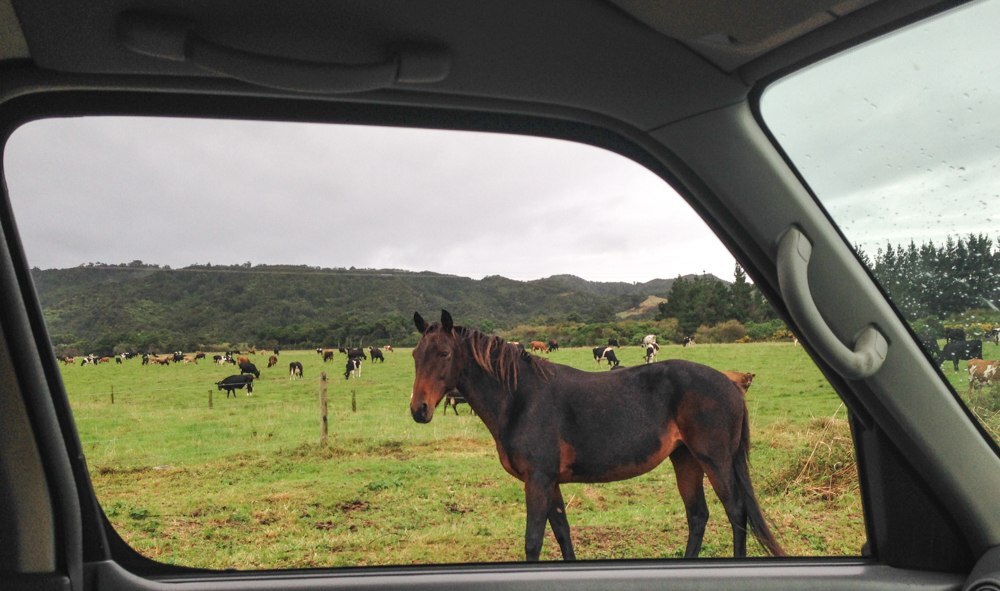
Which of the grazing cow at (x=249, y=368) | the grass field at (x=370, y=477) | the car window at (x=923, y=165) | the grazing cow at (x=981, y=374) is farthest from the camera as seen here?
the grazing cow at (x=249, y=368)

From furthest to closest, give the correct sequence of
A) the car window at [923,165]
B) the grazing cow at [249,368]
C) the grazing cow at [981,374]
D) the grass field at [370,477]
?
the grazing cow at [249,368]
the grass field at [370,477]
the grazing cow at [981,374]
the car window at [923,165]

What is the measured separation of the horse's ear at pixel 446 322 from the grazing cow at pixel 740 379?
0.79m

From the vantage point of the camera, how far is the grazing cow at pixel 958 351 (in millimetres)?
1461

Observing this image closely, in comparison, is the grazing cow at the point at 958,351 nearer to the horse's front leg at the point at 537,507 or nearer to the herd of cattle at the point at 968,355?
the herd of cattle at the point at 968,355

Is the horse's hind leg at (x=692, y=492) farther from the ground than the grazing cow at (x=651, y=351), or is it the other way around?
the grazing cow at (x=651, y=351)

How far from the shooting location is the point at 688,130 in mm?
1593

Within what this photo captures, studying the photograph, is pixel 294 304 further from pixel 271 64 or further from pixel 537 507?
pixel 537 507

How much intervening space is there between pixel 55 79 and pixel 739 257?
1607mm

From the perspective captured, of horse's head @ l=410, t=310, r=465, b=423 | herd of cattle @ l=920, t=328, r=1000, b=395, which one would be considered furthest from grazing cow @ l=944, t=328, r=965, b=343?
horse's head @ l=410, t=310, r=465, b=423

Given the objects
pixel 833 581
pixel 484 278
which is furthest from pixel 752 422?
pixel 484 278

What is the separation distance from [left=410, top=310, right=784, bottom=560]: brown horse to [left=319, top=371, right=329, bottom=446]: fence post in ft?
0.89

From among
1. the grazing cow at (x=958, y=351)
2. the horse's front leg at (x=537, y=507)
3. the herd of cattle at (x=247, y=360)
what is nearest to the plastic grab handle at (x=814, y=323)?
the grazing cow at (x=958, y=351)

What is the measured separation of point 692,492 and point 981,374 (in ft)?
2.64

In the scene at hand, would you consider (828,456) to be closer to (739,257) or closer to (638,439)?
(638,439)
